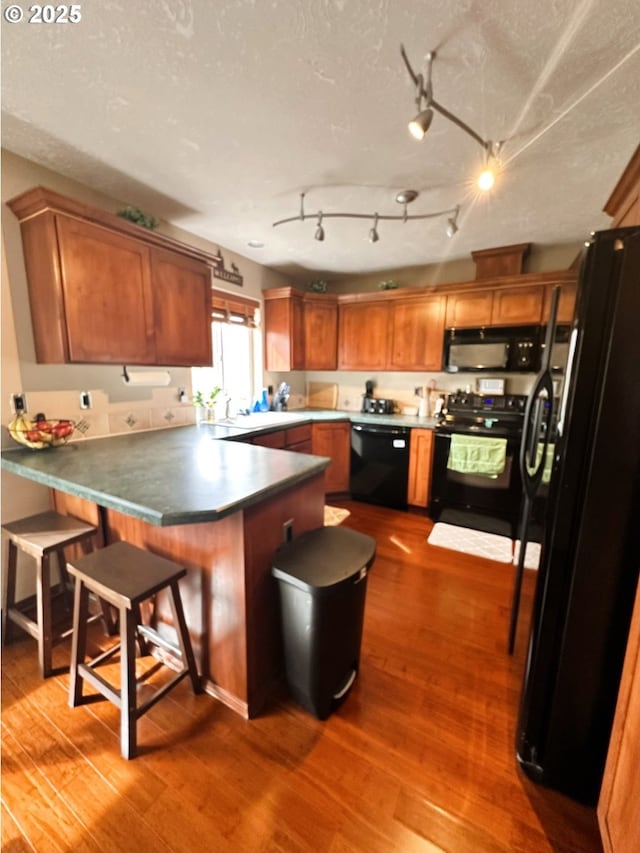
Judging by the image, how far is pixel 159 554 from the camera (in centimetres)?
161

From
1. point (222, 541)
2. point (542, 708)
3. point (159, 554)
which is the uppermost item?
point (222, 541)

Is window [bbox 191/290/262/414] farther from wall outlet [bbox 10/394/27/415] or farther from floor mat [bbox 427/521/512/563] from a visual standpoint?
floor mat [bbox 427/521/512/563]

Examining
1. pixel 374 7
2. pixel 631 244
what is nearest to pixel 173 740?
pixel 631 244

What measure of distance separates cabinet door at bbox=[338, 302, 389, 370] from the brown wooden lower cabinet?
323 centimetres

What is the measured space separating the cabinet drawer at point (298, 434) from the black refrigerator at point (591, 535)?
7.78 ft

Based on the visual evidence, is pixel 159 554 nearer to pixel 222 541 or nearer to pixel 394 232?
pixel 222 541

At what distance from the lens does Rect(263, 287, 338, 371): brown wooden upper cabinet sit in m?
3.83

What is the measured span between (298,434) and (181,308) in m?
1.56

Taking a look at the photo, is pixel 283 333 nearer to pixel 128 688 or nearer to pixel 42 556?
pixel 42 556

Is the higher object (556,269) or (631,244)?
(556,269)

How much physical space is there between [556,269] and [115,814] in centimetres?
443

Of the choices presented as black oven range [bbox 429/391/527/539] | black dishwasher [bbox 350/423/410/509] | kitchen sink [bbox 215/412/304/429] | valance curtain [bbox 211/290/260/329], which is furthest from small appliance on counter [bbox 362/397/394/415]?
valance curtain [bbox 211/290/260/329]

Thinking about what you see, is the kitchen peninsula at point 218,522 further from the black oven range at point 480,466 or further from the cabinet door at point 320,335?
the cabinet door at point 320,335

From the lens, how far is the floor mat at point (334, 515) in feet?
10.7
